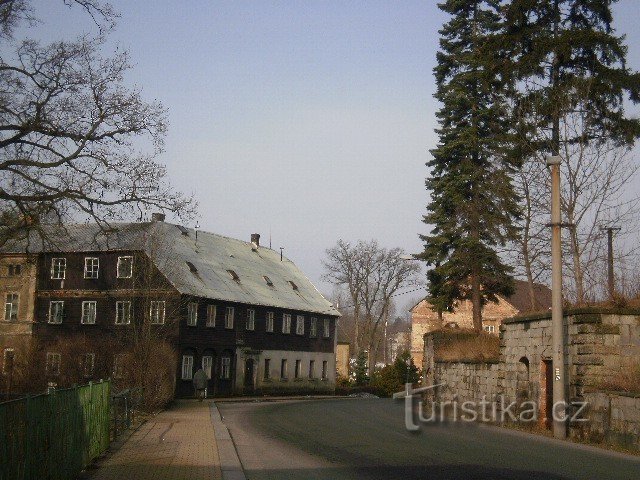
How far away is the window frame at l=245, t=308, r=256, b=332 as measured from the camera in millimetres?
55594

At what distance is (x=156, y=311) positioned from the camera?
35.7 metres

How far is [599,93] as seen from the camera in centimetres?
2602

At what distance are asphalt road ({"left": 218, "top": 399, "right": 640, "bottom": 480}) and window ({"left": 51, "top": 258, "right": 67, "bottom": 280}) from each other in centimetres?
3480

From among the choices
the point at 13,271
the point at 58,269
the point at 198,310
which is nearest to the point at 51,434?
the point at 198,310

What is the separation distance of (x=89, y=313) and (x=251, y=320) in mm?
10910

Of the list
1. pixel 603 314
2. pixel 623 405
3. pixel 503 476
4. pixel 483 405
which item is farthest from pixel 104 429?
pixel 483 405

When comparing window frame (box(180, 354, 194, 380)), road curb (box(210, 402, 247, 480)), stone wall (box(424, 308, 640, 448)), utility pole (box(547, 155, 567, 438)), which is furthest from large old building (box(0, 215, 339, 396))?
utility pole (box(547, 155, 567, 438))

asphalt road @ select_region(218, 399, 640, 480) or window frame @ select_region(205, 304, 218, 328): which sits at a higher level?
window frame @ select_region(205, 304, 218, 328)

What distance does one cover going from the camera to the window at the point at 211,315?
5156 centimetres

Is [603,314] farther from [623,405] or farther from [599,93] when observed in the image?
[599,93]

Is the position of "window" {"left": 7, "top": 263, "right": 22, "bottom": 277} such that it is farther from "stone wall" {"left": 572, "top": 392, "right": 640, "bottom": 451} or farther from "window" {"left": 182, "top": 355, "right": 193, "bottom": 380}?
"stone wall" {"left": 572, "top": 392, "right": 640, "bottom": 451}

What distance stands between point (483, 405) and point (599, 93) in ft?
35.6

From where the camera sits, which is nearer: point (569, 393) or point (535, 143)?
point (569, 393)

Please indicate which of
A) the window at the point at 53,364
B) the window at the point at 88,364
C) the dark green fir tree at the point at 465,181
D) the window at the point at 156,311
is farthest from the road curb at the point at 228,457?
the dark green fir tree at the point at 465,181
